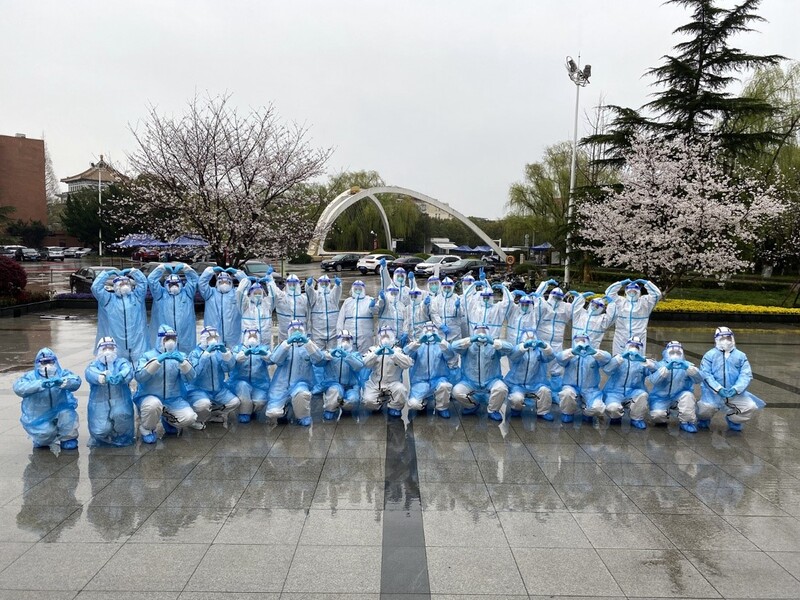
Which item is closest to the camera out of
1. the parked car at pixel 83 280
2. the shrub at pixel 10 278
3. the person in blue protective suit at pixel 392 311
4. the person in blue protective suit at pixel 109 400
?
the person in blue protective suit at pixel 109 400

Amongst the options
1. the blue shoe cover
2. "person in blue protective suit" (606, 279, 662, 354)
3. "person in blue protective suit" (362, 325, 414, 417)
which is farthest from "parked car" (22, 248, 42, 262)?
the blue shoe cover

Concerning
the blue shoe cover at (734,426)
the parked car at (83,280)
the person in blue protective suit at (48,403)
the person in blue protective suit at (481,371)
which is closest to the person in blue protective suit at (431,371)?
the person in blue protective suit at (481,371)

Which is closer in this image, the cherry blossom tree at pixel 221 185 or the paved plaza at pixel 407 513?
the paved plaza at pixel 407 513

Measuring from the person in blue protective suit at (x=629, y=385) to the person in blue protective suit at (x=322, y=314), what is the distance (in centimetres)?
395

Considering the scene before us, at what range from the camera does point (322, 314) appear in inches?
361

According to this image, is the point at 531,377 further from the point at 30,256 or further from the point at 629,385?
the point at 30,256

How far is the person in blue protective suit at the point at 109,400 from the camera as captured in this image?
6.28m

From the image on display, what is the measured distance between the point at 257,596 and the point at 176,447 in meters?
3.05

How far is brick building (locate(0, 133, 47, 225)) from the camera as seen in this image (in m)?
52.6

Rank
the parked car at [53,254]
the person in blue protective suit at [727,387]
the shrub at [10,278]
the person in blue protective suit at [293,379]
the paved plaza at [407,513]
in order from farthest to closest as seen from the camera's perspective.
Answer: the parked car at [53,254] < the shrub at [10,278] < the person in blue protective suit at [727,387] < the person in blue protective suit at [293,379] < the paved plaza at [407,513]

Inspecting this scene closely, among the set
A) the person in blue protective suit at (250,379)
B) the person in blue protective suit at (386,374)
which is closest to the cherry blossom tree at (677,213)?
the person in blue protective suit at (386,374)

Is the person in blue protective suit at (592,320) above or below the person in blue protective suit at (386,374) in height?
above

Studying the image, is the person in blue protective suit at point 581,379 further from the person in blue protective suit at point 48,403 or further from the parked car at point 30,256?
the parked car at point 30,256

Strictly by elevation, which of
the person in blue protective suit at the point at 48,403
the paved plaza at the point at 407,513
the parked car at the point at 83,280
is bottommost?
the paved plaza at the point at 407,513
